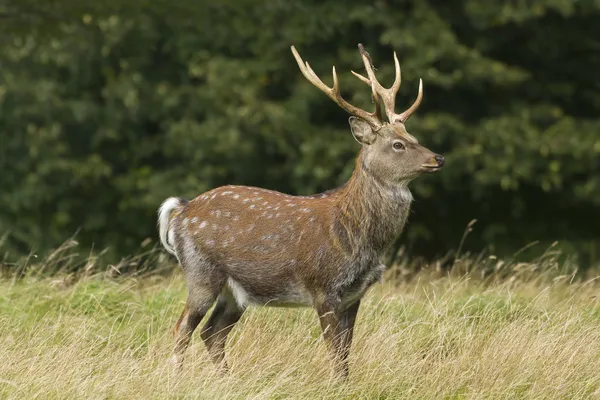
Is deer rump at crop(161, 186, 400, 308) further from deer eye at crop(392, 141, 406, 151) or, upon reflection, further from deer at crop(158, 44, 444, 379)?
deer eye at crop(392, 141, 406, 151)

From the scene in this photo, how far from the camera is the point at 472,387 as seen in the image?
5.75m

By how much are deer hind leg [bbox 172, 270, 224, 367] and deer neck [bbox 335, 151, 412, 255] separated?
2.68 ft

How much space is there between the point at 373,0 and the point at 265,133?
7.19 feet

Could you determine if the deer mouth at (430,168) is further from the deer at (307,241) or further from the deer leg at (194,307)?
the deer leg at (194,307)

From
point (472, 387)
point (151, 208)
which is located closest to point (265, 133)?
point (151, 208)

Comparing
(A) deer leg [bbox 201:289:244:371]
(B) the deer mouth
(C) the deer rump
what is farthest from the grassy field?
(B) the deer mouth

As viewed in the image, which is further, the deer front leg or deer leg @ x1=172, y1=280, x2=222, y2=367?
deer leg @ x1=172, y1=280, x2=222, y2=367

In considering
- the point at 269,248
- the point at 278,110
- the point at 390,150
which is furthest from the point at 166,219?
the point at 278,110

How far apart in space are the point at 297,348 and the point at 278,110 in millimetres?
7285

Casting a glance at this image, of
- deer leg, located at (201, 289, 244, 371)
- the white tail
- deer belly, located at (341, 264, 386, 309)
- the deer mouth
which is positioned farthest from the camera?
the white tail

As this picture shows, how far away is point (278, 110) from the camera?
13180 millimetres

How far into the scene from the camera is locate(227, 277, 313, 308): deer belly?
20.9 ft

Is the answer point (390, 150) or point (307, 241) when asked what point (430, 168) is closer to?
point (390, 150)

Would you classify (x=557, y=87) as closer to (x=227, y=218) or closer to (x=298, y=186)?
(x=298, y=186)
